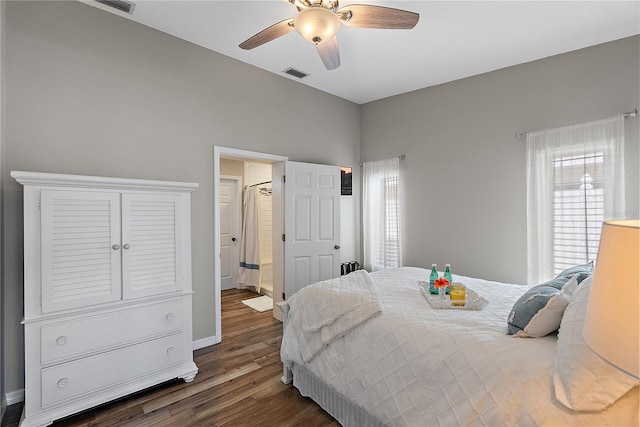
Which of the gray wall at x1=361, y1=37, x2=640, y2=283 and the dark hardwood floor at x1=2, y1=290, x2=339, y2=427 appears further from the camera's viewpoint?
the gray wall at x1=361, y1=37, x2=640, y2=283

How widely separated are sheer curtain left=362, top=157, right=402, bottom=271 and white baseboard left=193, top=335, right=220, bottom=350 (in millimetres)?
2367

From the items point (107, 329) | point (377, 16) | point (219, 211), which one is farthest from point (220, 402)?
point (377, 16)

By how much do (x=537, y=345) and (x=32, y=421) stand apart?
287 cm

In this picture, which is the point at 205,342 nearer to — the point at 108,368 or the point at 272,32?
the point at 108,368

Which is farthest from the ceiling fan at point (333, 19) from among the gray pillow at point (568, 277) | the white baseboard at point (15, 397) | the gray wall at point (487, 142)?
the white baseboard at point (15, 397)

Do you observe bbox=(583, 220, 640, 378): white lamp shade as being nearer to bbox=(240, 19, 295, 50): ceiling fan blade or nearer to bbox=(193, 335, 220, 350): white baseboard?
bbox=(240, 19, 295, 50): ceiling fan blade

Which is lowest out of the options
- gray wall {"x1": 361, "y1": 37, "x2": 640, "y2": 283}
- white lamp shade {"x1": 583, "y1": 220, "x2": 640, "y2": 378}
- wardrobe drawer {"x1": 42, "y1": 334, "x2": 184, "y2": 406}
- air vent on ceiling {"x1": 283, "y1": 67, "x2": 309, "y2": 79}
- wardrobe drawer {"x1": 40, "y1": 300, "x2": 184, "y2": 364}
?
wardrobe drawer {"x1": 42, "y1": 334, "x2": 184, "y2": 406}

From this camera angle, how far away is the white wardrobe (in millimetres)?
1849

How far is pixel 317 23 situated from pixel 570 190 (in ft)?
9.35

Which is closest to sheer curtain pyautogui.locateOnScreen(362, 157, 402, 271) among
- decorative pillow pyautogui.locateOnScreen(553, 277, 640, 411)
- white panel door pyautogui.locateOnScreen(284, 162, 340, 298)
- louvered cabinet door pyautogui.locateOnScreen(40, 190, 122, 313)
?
white panel door pyautogui.locateOnScreen(284, 162, 340, 298)

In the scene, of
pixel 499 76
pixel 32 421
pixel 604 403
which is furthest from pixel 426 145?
pixel 32 421

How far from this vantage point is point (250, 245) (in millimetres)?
5207

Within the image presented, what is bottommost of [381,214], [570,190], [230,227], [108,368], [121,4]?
[108,368]

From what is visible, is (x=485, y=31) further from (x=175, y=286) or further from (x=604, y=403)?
(x=175, y=286)
